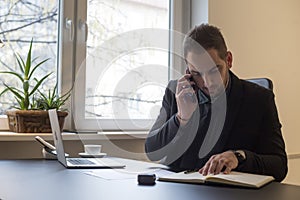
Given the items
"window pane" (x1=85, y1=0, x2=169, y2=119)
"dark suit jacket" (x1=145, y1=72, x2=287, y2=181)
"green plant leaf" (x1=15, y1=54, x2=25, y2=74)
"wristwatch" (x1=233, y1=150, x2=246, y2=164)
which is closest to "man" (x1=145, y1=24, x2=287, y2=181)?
"dark suit jacket" (x1=145, y1=72, x2=287, y2=181)

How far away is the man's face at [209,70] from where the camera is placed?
1.66 m

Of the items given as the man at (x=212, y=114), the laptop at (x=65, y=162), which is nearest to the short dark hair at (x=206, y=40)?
the man at (x=212, y=114)

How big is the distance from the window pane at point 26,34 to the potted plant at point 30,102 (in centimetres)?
3

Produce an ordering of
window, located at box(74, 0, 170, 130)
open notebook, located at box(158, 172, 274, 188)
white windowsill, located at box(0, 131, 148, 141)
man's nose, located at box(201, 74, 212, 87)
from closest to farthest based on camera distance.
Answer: open notebook, located at box(158, 172, 274, 188) < man's nose, located at box(201, 74, 212, 87) < white windowsill, located at box(0, 131, 148, 141) < window, located at box(74, 0, 170, 130)

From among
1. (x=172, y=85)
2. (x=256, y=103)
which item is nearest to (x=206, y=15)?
(x=172, y=85)

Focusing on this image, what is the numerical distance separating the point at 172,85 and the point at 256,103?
1.35ft

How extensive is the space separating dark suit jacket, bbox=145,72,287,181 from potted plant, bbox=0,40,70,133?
0.61 m

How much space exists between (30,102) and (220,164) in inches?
49.5

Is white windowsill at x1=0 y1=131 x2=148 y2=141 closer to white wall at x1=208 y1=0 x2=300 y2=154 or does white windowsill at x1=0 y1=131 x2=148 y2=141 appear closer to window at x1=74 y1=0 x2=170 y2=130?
window at x1=74 y1=0 x2=170 y2=130

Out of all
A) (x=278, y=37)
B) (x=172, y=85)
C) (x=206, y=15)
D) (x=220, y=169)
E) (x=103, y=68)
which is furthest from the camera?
(x=278, y=37)

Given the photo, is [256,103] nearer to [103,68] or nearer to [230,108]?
[230,108]

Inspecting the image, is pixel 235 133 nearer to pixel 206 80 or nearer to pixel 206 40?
pixel 206 80

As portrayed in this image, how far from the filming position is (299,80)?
327cm

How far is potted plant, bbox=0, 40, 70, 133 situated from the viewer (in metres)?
2.13
